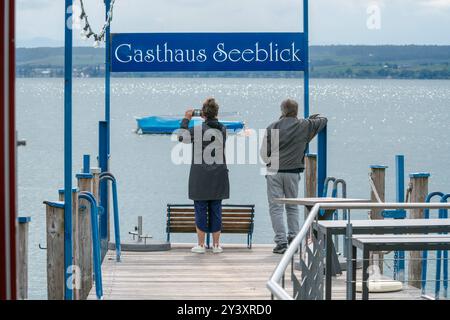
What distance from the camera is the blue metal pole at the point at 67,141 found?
26.1 feet

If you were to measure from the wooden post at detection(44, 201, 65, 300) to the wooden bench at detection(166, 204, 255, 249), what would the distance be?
4531 millimetres

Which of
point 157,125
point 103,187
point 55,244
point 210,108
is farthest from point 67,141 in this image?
point 157,125

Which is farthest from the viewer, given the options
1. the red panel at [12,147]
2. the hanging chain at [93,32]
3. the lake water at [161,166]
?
the lake water at [161,166]

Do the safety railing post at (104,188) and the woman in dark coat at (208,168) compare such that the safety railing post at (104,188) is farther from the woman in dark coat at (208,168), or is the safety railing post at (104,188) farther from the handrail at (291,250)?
the handrail at (291,250)

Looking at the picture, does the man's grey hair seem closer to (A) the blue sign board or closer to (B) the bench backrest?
(A) the blue sign board

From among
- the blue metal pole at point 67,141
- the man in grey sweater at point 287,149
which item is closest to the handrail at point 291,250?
the blue metal pole at point 67,141

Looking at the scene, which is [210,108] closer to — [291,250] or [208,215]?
[208,215]

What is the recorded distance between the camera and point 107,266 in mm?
11492

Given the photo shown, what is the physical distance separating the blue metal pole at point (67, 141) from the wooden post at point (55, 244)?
0.03 metres

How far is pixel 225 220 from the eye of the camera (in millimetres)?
12906

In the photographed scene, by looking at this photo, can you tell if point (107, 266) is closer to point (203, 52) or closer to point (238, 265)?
point (238, 265)

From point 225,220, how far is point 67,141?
5.10m
